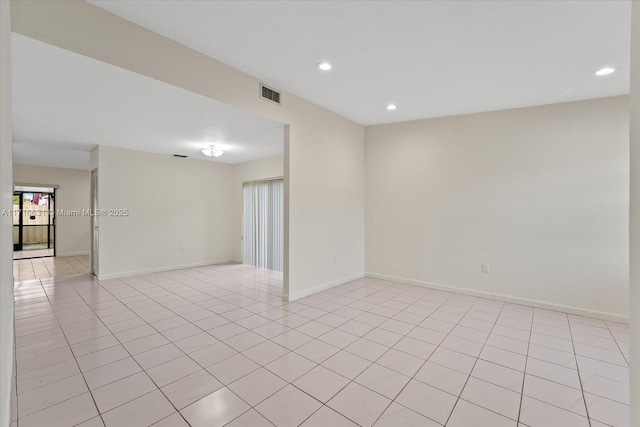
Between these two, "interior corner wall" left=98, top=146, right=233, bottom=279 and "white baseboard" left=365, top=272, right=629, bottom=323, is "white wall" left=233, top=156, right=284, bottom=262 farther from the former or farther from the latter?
"white baseboard" left=365, top=272, right=629, bottom=323

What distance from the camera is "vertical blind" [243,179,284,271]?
6.18m

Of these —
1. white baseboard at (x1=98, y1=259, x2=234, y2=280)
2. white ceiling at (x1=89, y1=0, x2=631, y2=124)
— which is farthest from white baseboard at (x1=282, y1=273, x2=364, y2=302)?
white baseboard at (x1=98, y1=259, x2=234, y2=280)

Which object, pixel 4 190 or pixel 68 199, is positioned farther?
pixel 68 199

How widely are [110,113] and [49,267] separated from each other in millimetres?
5133

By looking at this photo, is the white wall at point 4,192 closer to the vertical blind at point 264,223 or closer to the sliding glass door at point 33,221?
the vertical blind at point 264,223

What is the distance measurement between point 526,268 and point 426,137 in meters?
2.46

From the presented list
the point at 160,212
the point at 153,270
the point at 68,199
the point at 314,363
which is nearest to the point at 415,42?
the point at 314,363

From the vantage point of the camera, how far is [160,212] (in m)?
6.11

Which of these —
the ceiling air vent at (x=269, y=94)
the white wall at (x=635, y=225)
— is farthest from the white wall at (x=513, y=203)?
the white wall at (x=635, y=225)

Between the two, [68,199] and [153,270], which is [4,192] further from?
[68,199]

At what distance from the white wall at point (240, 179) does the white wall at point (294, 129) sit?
86.8 inches

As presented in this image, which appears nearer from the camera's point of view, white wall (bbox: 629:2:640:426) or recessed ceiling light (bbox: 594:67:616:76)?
white wall (bbox: 629:2:640:426)

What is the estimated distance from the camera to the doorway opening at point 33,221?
28.4ft

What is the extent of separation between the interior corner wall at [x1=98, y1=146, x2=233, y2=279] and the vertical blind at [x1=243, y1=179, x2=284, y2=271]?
72 cm
